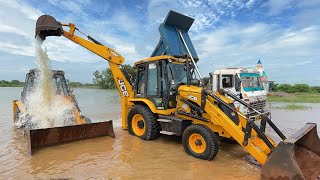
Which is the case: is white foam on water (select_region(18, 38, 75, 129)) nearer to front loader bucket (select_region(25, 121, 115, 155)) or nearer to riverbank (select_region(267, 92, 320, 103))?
front loader bucket (select_region(25, 121, 115, 155))

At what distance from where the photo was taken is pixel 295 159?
14.6 ft

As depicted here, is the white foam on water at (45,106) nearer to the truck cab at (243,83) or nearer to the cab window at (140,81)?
the cab window at (140,81)

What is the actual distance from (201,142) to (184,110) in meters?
1.16

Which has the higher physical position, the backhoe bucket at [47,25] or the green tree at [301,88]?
the backhoe bucket at [47,25]

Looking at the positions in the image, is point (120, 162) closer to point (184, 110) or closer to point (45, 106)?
point (184, 110)

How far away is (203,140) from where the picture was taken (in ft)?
20.0

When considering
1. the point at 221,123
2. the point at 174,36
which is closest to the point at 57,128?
the point at 221,123

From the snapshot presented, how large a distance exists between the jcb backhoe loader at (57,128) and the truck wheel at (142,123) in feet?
2.22

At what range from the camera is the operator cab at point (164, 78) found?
7445 millimetres

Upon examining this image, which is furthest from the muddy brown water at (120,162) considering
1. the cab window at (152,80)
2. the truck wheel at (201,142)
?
the cab window at (152,80)

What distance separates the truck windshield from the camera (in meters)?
11.6

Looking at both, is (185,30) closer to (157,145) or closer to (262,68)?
(157,145)

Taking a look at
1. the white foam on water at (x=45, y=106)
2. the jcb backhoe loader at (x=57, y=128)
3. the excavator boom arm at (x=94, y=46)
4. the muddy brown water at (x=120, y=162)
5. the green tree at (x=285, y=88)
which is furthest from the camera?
the green tree at (x=285, y=88)

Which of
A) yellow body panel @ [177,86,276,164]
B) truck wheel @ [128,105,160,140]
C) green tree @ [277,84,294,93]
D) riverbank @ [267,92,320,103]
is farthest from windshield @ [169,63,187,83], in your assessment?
green tree @ [277,84,294,93]
